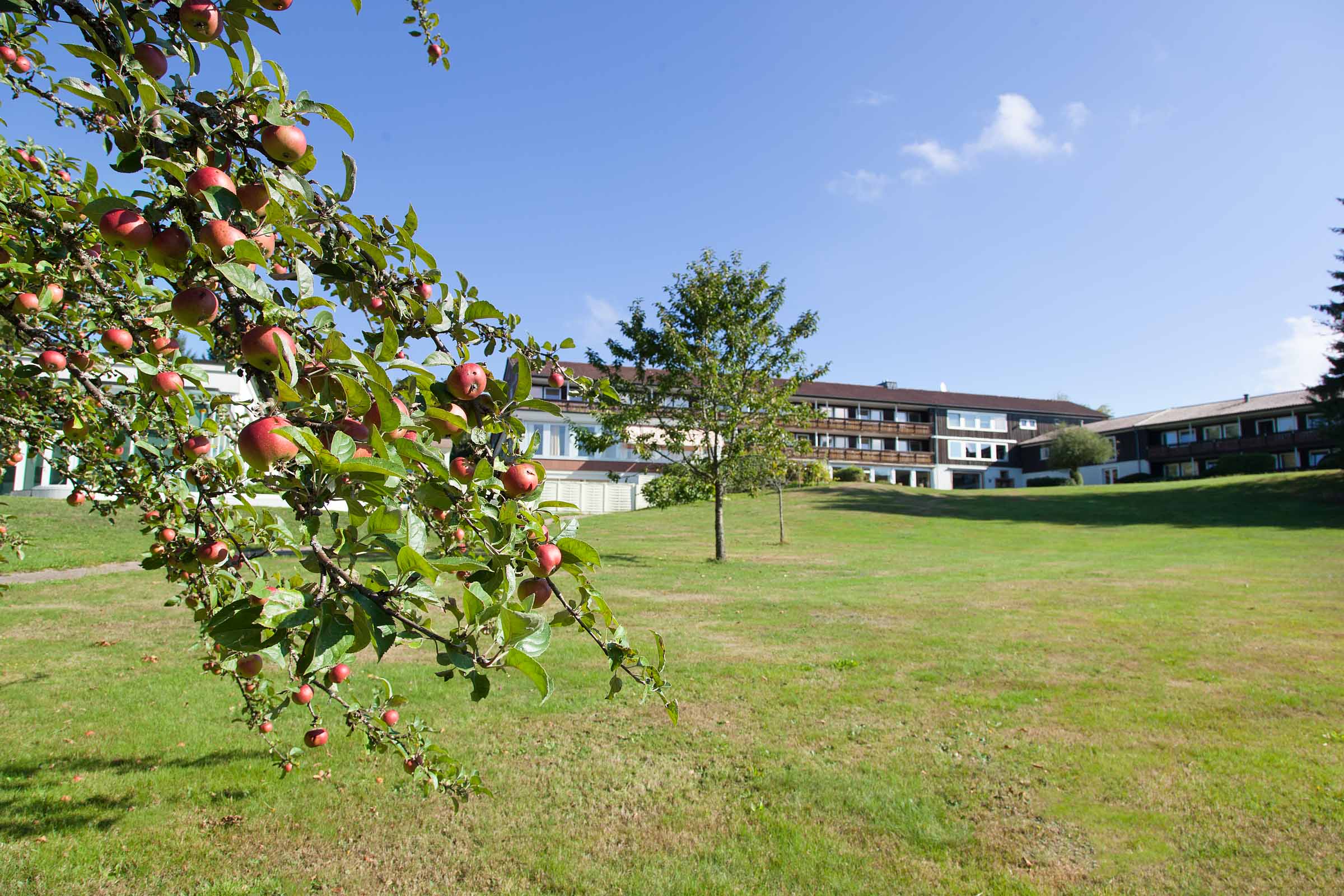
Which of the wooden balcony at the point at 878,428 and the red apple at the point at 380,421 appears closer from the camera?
the red apple at the point at 380,421

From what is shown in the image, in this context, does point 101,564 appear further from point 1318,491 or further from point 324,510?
point 1318,491

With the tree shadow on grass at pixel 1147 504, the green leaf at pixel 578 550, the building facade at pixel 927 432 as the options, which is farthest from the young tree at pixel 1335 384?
the green leaf at pixel 578 550

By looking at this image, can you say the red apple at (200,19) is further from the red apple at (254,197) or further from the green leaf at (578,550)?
the green leaf at (578,550)

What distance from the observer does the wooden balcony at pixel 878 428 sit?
186 ft

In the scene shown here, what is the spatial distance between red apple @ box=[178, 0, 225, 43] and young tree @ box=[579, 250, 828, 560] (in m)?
18.7

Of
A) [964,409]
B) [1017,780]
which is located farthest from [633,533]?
[964,409]

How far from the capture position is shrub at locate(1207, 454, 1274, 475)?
4241 cm

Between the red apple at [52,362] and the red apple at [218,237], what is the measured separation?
2059 millimetres

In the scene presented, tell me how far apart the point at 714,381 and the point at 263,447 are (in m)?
19.0

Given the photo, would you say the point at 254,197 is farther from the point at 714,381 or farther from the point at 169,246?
the point at 714,381

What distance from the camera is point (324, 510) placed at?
4.50 feet

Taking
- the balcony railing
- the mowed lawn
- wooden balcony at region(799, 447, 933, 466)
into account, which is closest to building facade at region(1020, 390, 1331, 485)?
the balcony railing

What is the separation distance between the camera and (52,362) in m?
2.75

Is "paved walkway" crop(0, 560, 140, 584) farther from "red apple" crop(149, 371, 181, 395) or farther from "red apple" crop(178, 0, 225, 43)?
"red apple" crop(178, 0, 225, 43)
